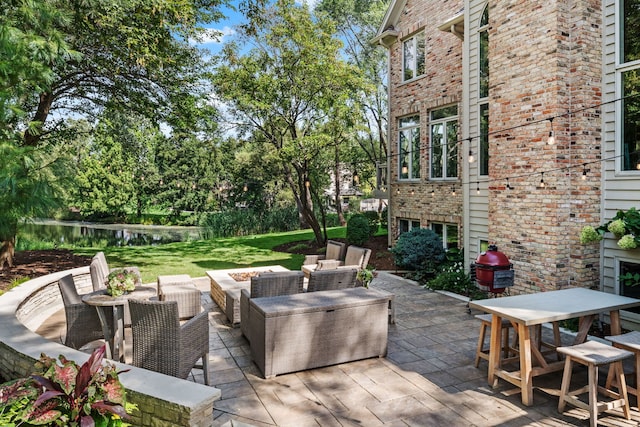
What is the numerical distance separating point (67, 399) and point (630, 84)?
7954 millimetres

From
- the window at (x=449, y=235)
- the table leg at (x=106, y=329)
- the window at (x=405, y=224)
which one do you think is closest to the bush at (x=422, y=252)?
the window at (x=449, y=235)

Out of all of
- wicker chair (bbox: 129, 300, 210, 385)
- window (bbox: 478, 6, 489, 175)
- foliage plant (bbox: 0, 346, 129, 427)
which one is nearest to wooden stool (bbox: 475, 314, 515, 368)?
wicker chair (bbox: 129, 300, 210, 385)

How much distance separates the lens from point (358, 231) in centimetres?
1380

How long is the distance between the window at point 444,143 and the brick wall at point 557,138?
3464mm

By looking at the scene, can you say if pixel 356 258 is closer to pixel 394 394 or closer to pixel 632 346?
pixel 394 394

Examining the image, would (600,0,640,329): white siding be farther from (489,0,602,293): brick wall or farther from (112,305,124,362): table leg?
(112,305,124,362): table leg

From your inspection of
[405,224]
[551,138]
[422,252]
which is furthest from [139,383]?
[405,224]

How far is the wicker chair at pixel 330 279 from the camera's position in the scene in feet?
18.9

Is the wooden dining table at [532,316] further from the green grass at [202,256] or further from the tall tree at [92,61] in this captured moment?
the green grass at [202,256]

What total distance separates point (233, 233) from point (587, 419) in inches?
723

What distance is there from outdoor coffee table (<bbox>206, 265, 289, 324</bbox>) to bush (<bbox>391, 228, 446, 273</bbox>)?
3.17 m

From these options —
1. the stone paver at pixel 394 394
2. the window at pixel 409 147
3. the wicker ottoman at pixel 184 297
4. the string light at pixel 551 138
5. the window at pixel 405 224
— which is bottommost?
the stone paver at pixel 394 394

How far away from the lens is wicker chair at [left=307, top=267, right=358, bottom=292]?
227 inches

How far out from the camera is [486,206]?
861 cm
